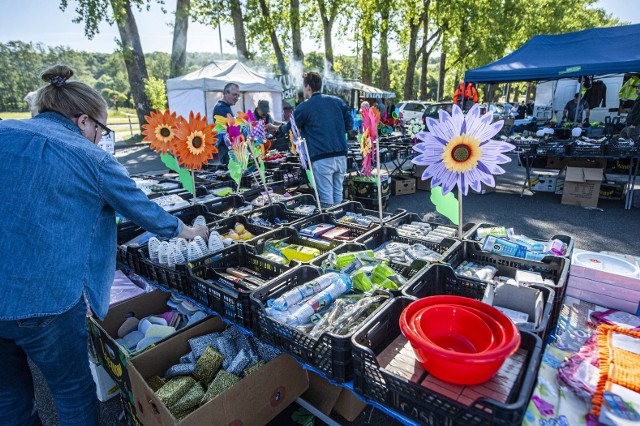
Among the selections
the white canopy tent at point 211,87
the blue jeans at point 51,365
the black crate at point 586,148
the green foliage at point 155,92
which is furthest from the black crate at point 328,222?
the green foliage at point 155,92

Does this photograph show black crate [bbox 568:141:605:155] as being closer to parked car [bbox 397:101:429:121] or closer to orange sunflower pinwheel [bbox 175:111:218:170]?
orange sunflower pinwheel [bbox 175:111:218:170]

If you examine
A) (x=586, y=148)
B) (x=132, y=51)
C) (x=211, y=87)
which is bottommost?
(x=586, y=148)

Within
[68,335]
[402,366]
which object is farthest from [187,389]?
Answer: [402,366]

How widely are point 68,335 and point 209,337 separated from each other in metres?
0.71

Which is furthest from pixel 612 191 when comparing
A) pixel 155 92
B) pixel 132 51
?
pixel 132 51

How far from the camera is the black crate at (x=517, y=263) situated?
1.70 metres

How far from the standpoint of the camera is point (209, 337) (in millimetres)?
2064

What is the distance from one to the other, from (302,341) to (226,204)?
2314mm

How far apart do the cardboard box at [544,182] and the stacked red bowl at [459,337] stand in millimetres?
6725

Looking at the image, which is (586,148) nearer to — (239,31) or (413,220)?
(413,220)

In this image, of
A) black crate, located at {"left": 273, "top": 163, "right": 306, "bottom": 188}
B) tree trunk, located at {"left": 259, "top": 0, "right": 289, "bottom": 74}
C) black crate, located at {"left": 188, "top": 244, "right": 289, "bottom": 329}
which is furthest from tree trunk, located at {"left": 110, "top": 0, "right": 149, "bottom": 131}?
black crate, located at {"left": 188, "top": 244, "right": 289, "bottom": 329}

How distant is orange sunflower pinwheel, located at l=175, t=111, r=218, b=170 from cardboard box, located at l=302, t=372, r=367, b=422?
174 cm

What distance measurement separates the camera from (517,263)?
1.98 m

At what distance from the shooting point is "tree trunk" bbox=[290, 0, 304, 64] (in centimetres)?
1471
